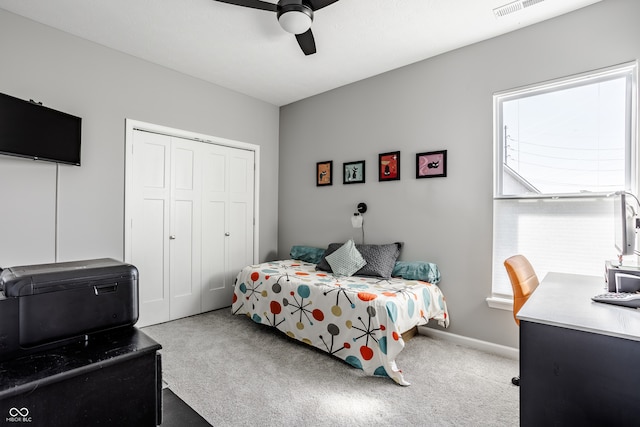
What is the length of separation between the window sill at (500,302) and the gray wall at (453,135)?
0.18ft

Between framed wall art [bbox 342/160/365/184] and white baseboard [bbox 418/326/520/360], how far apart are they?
169cm

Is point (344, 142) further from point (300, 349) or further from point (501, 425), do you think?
point (501, 425)

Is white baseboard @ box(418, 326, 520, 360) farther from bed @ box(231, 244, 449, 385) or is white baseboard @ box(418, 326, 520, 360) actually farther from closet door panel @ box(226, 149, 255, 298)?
closet door panel @ box(226, 149, 255, 298)

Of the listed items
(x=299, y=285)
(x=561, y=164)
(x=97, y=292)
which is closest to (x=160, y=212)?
(x=299, y=285)

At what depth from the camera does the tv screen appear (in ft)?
7.39

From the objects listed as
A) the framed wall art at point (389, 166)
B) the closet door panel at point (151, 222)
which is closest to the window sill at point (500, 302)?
the framed wall art at point (389, 166)

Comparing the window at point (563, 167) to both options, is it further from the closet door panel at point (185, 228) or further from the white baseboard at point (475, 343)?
the closet door panel at point (185, 228)

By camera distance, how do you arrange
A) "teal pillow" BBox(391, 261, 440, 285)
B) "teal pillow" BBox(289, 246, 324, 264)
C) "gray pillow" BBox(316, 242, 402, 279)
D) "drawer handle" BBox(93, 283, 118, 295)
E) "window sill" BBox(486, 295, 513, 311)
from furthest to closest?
"teal pillow" BBox(289, 246, 324, 264) → "gray pillow" BBox(316, 242, 402, 279) → "teal pillow" BBox(391, 261, 440, 285) → "window sill" BBox(486, 295, 513, 311) → "drawer handle" BBox(93, 283, 118, 295)

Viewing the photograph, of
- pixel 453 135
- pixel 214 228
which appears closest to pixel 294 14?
pixel 453 135

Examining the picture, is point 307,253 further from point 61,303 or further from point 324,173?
point 61,303

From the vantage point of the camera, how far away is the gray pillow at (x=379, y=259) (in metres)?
3.08

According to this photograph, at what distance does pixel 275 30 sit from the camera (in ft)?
8.82

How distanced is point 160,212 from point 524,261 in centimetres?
336

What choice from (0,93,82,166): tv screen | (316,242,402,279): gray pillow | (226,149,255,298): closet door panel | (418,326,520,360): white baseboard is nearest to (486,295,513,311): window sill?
(418,326,520,360): white baseboard
